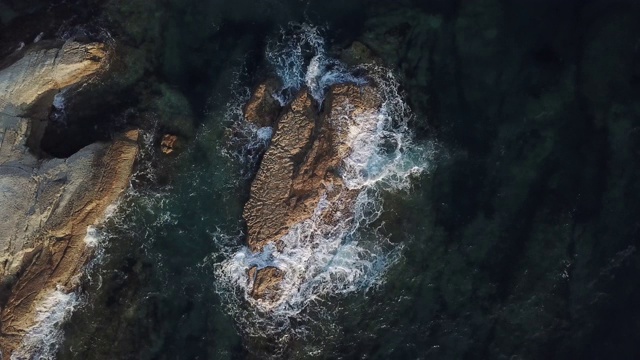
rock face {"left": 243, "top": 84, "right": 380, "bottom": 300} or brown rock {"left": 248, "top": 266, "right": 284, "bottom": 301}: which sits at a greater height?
rock face {"left": 243, "top": 84, "right": 380, "bottom": 300}

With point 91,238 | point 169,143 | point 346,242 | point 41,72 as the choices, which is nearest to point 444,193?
point 346,242

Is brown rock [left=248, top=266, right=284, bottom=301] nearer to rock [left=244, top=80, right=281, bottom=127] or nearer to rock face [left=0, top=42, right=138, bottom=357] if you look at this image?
rock [left=244, top=80, right=281, bottom=127]

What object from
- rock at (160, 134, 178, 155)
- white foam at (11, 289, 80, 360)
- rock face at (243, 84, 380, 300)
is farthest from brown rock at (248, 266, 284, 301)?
white foam at (11, 289, 80, 360)

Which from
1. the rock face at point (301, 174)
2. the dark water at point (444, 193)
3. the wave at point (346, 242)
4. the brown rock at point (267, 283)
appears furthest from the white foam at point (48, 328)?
the rock face at point (301, 174)

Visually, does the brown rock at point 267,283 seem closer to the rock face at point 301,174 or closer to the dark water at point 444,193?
the rock face at point 301,174

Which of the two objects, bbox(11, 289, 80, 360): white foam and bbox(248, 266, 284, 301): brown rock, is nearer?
bbox(248, 266, 284, 301): brown rock

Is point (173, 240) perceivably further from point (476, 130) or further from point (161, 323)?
point (476, 130)
